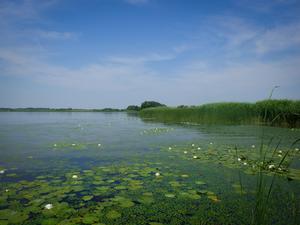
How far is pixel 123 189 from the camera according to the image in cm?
317

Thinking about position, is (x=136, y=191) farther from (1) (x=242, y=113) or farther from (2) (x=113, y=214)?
(1) (x=242, y=113)

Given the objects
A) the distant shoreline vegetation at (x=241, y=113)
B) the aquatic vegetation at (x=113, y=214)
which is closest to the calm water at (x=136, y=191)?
the aquatic vegetation at (x=113, y=214)

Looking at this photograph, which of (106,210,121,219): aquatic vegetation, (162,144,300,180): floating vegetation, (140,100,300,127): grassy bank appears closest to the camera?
(106,210,121,219): aquatic vegetation

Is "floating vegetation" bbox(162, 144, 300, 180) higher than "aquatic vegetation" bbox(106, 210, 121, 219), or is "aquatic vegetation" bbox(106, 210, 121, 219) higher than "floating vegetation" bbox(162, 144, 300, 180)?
"floating vegetation" bbox(162, 144, 300, 180)

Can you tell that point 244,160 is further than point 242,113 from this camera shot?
No

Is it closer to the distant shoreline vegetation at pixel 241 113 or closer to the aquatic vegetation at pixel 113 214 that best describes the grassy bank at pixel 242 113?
the distant shoreline vegetation at pixel 241 113

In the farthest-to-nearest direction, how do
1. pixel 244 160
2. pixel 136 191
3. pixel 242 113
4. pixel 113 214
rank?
pixel 242 113 < pixel 244 160 < pixel 136 191 < pixel 113 214

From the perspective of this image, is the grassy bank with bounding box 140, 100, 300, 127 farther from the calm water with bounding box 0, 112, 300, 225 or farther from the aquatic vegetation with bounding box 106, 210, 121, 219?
the aquatic vegetation with bounding box 106, 210, 121, 219

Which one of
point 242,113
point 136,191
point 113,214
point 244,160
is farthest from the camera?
point 242,113

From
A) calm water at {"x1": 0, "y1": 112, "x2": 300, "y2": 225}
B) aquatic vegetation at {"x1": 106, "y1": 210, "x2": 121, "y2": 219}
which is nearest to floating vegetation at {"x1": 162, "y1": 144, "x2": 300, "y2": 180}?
calm water at {"x1": 0, "y1": 112, "x2": 300, "y2": 225}

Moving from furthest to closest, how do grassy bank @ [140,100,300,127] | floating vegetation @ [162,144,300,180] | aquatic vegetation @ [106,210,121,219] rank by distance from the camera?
1. grassy bank @ [140,100,300,127]
2. floating vegetation @ [162,144,300,180]
3. aquatic vegetation @ [106,210,121,219]

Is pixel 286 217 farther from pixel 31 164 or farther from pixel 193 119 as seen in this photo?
pixel 193 119

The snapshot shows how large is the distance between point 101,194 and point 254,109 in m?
13.8

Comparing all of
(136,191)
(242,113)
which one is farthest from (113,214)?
(242,113)
